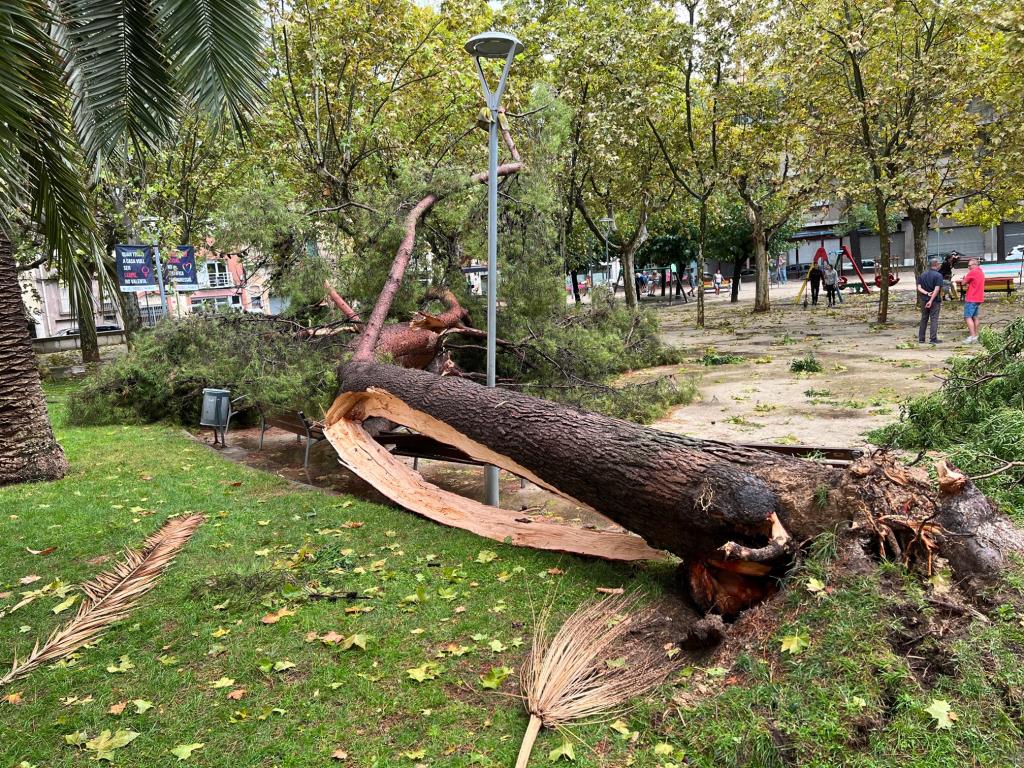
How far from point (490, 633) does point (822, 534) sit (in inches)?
65.8

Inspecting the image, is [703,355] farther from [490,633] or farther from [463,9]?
[490,633]

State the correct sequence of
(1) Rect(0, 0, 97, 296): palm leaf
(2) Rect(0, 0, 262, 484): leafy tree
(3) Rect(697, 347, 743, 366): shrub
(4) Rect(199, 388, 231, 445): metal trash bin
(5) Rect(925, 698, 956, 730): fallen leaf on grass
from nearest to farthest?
(5) Rect(925, 698, 956, 730): fallen leaf on grass
(1) Rect(0, 0, 97, 296): palm leaf
(2) Rect(0, 0, 262, 484): leafy tree
(4) Rect(199, 388, 231, 445): metal trash bin
(3) Rect(697, 347, 743, 366): shrub

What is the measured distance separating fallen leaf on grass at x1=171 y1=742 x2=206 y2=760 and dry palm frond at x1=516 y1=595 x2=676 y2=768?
1266 mm

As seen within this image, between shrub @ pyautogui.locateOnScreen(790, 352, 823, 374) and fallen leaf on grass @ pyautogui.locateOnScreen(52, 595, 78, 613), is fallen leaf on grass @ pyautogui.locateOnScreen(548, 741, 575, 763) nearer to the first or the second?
fallen leaf on grass @ pyautogui.locateOnScreen(52, 595, 78, 613)

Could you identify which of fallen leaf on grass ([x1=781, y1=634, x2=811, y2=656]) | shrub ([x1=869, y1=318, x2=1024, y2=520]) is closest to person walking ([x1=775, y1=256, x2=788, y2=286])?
shrub ([x1=869, y1=318, x2=1024, y2=520])

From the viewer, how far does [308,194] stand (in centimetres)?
1566

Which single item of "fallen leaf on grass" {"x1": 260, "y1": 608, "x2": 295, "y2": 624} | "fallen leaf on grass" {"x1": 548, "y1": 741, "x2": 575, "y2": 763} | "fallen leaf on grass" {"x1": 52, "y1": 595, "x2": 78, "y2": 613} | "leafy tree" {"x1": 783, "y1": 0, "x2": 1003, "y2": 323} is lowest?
"fallen leaf on grass" {"x1": 548, "y1": 741, "x2": 575, "y2": 763}

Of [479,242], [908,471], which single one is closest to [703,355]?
[479,242]

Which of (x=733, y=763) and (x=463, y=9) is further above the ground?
(x=463, y=9)

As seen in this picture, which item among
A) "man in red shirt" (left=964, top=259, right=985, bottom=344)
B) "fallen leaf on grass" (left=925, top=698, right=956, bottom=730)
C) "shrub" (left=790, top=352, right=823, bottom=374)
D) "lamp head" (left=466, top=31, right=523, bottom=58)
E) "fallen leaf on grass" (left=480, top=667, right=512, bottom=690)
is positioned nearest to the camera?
"fallen leaf on grass" (left=925, top=698, right=956, bottom=730)

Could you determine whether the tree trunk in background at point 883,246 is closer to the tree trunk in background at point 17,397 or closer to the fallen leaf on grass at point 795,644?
the fallen leaf on grass at point 795,644

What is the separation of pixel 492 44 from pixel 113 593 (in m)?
4.66

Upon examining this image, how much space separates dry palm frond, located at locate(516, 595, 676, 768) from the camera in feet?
9.37

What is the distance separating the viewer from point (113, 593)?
423 centimetres
